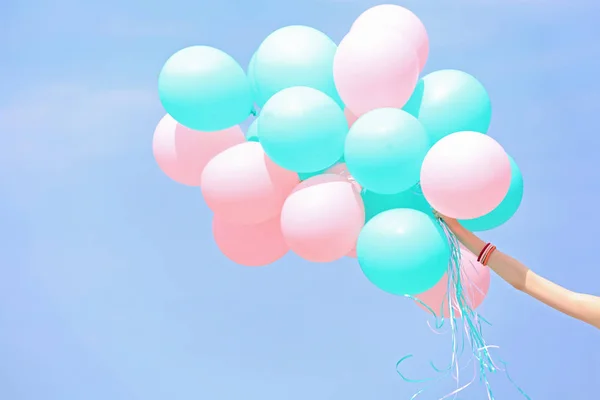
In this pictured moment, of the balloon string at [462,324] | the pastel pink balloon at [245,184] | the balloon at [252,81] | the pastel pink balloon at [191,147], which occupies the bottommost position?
the balloon string at [462,324]

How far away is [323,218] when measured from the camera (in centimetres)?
277

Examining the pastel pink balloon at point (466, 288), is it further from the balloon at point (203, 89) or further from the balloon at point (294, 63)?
the balloon at point (203, 89)

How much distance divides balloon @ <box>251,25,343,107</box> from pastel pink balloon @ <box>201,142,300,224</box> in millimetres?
196

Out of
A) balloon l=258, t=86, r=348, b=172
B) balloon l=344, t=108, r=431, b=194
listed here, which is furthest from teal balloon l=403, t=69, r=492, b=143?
balloon l=258, t=86, r=348, b=172

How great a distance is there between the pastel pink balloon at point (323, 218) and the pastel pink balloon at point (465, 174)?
25 centimetres

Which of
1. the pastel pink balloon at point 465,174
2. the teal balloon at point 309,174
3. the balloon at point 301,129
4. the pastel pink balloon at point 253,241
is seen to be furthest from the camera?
the pastel pink balloon at point 253,241

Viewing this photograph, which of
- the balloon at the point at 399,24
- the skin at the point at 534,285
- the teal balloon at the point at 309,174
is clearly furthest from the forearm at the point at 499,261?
the balloon at the point at 399,24

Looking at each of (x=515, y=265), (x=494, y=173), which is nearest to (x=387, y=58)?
(x=494, y=173)

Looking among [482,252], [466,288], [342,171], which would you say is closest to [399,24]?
[342,171]

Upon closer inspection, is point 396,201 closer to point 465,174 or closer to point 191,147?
point 465,174

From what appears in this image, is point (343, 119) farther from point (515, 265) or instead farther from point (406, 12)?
point (515, 265)

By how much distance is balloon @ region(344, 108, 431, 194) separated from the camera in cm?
267

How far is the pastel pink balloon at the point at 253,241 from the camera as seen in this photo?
3086mm

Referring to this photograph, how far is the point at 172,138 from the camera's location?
3.12 metres
